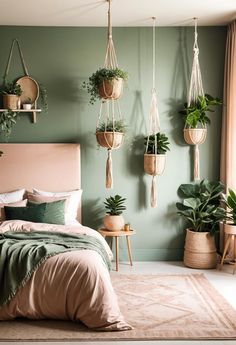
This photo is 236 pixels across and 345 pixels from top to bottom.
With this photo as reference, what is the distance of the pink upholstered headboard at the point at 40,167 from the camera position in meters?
5.62

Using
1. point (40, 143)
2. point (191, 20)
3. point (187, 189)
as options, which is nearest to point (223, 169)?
point (187, 189)

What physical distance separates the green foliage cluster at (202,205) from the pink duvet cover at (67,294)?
2.03m

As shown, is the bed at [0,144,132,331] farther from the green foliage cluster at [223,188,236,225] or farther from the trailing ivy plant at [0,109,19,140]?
the green foliage cluster at [223,188,236,225]

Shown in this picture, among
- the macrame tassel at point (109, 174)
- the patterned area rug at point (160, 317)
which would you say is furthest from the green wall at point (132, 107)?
the patterned area rug at point (160, 317)

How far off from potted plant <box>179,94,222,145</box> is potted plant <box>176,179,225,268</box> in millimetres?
546

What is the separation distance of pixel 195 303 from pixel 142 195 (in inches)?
73.0

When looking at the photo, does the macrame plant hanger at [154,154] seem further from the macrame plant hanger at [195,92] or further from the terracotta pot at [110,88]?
the terracotta pot at [110,88]

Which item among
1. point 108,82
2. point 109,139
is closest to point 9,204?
point 109,139

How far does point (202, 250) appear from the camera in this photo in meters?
5.42

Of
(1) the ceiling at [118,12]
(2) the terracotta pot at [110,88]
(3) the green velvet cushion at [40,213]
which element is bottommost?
(3) the green velvet cushion at [40,213]

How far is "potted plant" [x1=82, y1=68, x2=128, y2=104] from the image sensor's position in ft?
16.9

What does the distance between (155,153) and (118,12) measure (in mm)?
1591

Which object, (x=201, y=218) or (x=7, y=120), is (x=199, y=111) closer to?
(x=201, y=218)

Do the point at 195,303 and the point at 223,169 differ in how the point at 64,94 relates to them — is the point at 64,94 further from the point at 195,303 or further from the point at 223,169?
the point at 195,303
